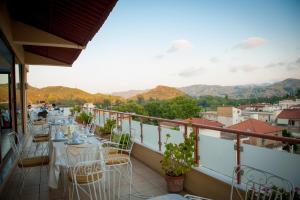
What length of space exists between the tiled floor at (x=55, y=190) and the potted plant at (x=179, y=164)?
239 millimetres

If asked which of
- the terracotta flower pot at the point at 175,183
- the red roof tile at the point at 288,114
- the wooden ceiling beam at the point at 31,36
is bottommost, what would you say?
the terracotta flower pot at the point at 175,183

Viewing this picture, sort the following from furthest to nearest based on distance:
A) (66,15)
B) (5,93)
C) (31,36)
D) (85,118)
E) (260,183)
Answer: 1. (85,118)
2. (31,36)
3. (5,93)
4. (66,15)
5. (260,183)

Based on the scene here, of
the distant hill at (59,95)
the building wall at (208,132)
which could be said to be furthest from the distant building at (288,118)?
the distant hill at (59,95)

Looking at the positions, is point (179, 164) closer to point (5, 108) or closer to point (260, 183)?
point (260, 183)

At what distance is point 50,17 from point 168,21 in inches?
562

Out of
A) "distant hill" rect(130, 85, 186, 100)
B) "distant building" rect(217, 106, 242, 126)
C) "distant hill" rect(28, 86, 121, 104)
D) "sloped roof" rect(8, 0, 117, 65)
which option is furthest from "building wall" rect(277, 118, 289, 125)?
"distant hill" rect(130, 85, 186, 100)

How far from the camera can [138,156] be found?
5.82 metres

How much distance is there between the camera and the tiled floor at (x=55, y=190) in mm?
3745

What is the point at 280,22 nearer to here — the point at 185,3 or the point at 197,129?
the point at 185,3

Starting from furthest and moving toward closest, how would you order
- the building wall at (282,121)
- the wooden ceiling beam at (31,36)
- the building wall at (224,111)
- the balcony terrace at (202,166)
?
the building wall at (224,111) < the building wall at (282,121) < the wooden ceiling beam at (31,36) < the balcony terrace at (202,166)

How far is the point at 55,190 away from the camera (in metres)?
3.99

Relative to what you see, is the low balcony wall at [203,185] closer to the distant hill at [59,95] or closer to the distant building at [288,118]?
the distant building at [288,118]

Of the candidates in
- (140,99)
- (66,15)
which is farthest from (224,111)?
(66,15)

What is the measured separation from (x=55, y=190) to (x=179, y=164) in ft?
7.28
